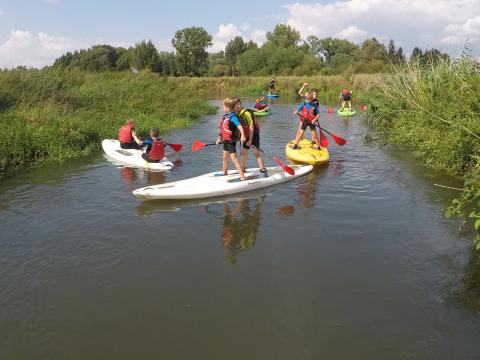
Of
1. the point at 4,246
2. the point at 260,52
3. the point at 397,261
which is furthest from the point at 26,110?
the point at 260,52

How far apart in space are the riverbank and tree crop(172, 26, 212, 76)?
3858cm

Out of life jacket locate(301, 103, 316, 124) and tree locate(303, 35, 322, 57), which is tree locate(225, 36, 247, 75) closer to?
tree locate(303, 35, 322, 57)

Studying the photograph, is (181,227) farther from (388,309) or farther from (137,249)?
(388,309)

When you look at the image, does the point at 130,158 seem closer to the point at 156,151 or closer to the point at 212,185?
the point at 156,151

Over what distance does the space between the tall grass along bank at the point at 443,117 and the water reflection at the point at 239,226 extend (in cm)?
282

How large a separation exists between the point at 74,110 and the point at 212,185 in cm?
993

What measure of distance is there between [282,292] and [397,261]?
5.39 feet

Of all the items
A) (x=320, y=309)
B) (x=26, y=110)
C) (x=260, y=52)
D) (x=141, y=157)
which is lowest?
(x=320, y=309)

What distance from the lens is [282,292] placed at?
4645mm

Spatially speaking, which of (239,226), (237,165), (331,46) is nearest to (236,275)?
(239,226)

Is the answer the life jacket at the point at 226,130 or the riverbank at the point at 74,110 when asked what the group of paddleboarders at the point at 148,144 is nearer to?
the riverbank at the point at 74,110

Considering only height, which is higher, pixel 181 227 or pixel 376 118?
pixel 376 118

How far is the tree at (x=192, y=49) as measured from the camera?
6259 centimetres

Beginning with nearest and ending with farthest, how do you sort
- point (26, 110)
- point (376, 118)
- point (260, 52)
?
point (26, 110) < point (376, 118) < point (260, 52)
